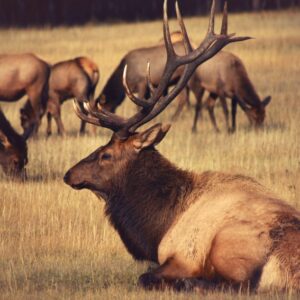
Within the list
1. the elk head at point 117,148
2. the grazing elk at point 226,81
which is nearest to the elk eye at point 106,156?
the elk head at point 117,148

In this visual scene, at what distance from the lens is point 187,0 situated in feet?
149

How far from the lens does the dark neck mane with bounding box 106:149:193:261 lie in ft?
27.7

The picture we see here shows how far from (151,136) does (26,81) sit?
10229 mm

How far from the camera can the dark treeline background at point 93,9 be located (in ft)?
142

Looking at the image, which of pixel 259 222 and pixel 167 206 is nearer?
pixel 259 222

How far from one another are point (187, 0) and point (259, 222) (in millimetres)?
38340

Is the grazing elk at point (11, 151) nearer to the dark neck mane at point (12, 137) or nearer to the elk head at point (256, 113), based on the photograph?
the dark neck mane at point (12, 137)

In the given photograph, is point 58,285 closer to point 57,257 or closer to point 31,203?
point 57,257

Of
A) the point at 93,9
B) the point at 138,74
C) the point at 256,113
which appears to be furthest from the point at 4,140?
the point at 93,9

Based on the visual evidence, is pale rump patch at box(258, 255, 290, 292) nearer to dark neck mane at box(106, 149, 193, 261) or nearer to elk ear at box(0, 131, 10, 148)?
dark neck mane at box(106, 149, 193, 261)

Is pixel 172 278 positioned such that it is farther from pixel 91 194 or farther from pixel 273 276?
pixel 91 194

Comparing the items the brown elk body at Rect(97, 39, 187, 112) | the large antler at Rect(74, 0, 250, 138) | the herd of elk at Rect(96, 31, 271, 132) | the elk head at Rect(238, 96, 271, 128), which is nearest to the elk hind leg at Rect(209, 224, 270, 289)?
the large antler at Rect(74, 0, 250, 138)

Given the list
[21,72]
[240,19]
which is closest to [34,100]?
[21,72]

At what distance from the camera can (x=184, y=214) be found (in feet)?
27.2
